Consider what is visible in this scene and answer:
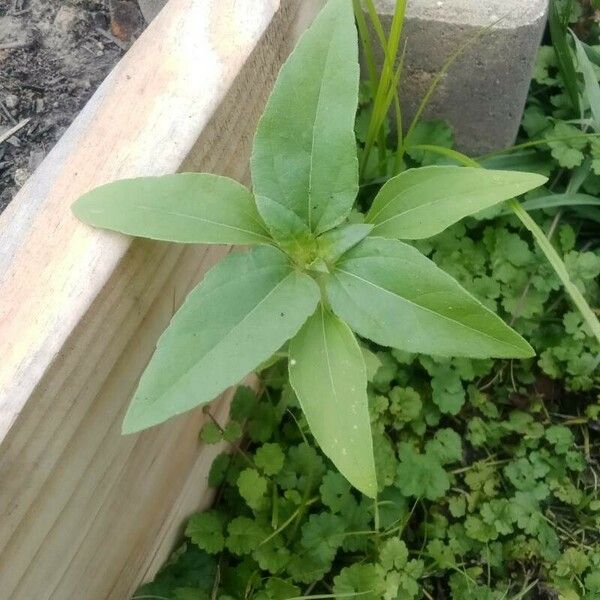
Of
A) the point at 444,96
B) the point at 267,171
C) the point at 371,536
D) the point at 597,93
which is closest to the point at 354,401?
the point at 267,171

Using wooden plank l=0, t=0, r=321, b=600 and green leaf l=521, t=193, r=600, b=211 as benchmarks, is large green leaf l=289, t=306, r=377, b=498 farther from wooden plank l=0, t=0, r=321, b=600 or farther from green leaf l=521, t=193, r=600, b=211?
green leaf l=521, t=193, r=600, b=211

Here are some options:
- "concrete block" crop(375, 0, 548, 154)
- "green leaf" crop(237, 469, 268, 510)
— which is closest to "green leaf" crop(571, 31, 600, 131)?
"concrete block" crop(375, 0, 548, 154)

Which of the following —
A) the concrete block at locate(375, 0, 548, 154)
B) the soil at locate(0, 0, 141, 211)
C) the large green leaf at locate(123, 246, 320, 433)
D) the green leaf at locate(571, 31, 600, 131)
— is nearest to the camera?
the large green leaf at locate(123, 246, 320, 433)

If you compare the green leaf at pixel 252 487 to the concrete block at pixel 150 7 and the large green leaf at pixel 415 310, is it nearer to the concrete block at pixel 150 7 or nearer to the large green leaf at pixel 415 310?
the large green leaf at pixel 415 310

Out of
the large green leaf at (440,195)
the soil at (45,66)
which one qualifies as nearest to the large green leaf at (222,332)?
the large green leaf at (440,195)

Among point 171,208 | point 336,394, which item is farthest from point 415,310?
point 171,208

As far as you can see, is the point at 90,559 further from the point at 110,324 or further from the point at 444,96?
the point at 444,96
